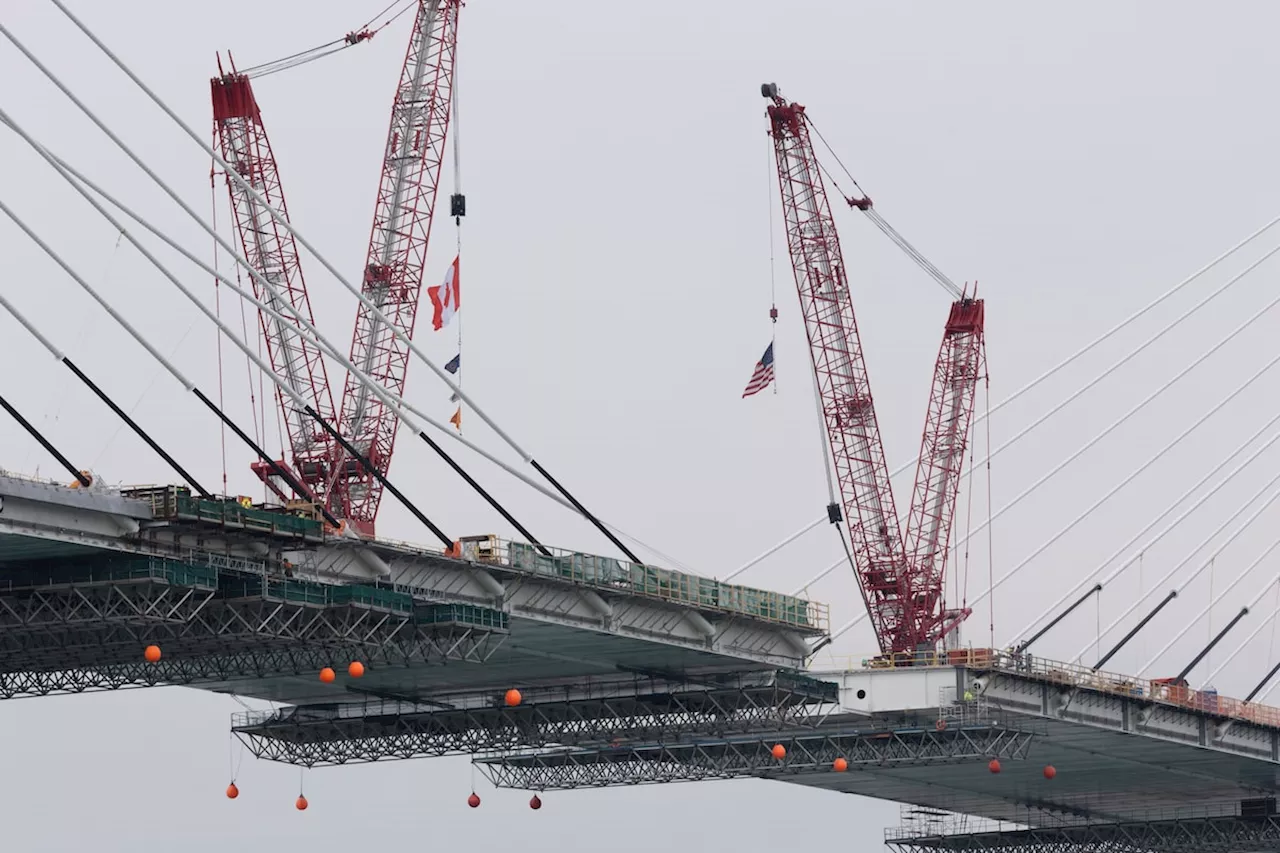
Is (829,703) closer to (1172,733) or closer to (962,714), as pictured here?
(962,714)

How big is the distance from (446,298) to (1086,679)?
43.6 metres

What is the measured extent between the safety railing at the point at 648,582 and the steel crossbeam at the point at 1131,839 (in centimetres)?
5493

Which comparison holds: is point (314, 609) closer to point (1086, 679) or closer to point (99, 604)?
point (99, 604)

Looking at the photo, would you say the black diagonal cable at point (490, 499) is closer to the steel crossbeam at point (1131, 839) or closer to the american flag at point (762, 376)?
the american flag at point (762, 376)

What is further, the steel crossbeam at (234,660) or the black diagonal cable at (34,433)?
the steel crossbeam at (234,660)

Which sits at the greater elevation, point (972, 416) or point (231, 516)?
point (972, 416)

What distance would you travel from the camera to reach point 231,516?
98.6 metres

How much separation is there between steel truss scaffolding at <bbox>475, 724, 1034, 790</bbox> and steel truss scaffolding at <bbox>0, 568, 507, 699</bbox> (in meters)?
25.7

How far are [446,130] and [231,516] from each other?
48.9m

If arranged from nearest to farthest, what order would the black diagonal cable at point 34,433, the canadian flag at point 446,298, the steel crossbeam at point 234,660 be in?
1. the black diagonal cable at point 34,433
2. the steel crossbeam at point 234,660
3. the canadian flag at point 446,298

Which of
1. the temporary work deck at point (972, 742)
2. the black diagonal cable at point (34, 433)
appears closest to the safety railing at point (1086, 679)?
the temporary work deck at point (972, 742)

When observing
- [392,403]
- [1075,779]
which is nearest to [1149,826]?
[1075,779]

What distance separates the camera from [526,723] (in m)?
135

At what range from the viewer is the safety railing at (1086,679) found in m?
142
